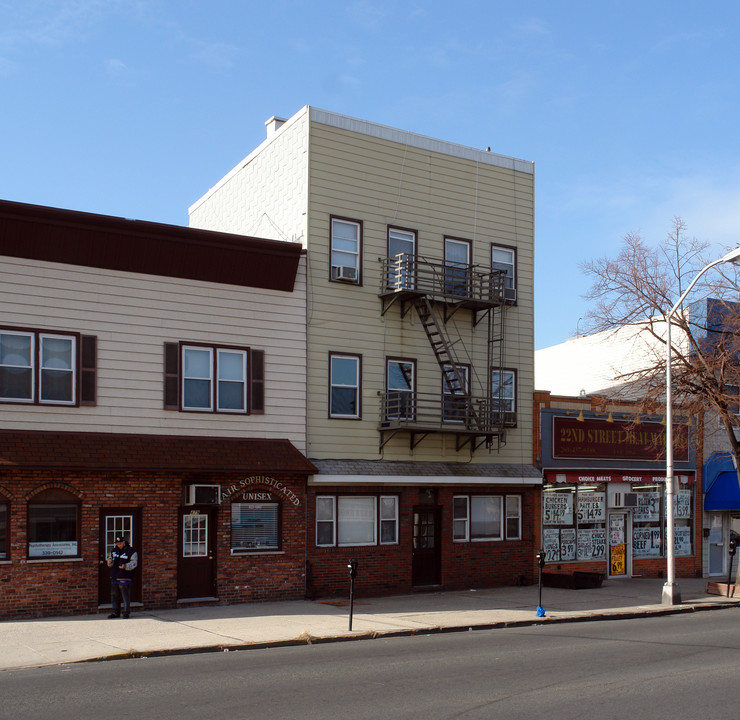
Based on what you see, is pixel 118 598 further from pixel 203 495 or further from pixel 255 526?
pixel 255 526

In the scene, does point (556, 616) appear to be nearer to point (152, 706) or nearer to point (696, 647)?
point (696, 647)

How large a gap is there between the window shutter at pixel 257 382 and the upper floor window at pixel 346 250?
9.47 feet

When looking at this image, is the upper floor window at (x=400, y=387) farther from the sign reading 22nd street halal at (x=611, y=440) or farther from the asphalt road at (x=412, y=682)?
the asphalt road at (x=412, y=682)

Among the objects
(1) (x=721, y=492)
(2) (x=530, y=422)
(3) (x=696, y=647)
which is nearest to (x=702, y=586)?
(1) (x=721, y=492)

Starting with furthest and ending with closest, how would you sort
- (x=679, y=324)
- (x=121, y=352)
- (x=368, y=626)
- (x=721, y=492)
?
(x=721, y=492)
(x=679, y=324)
(x=121, y=352)
(x=368, y=626)

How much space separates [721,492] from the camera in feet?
96.5

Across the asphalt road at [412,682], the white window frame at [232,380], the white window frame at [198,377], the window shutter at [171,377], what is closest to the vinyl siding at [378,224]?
the white window frame at [232,380]

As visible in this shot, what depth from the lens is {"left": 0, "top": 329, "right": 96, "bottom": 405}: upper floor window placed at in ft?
60.3

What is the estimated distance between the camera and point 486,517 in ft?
81.4

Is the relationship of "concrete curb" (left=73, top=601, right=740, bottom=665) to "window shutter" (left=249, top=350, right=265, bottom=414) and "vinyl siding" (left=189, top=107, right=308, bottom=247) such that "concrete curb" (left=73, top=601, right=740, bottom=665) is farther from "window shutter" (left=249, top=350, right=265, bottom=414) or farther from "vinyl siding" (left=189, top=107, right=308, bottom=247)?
"vinyl siding" (left=189, top=107, right=308, bottom=247)

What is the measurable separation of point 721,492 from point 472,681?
2028cm

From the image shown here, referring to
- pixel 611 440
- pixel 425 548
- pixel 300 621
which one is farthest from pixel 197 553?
pixel 611 440

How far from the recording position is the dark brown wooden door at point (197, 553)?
784 inches

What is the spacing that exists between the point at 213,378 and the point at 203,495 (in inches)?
106
